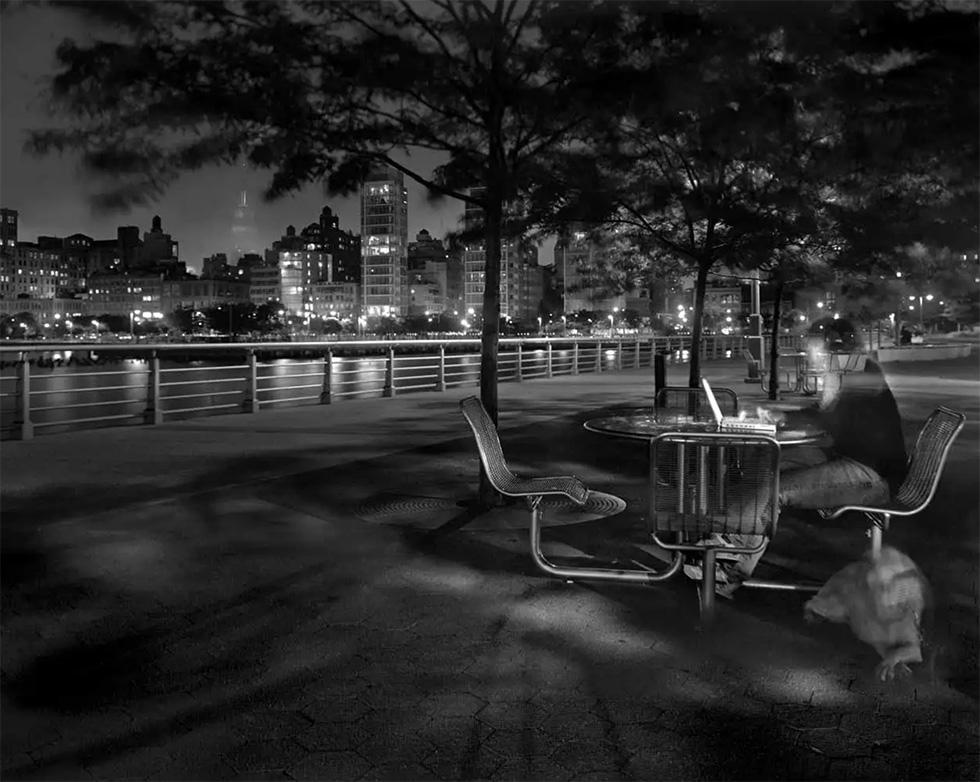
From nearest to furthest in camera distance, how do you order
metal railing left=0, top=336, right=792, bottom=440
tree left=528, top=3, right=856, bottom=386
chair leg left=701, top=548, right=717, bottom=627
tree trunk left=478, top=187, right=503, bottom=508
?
1. chair leg left=701, top=548, right=717, bottom=627
2. tree left=528, top=3, right=856, bottom=386
3. tree trunk left=478, top=187, right=503, bottom=508
4. metal railing left=0, top=336, right=792, bottom=440

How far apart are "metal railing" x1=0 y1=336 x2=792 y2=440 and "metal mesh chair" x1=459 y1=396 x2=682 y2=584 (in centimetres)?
336

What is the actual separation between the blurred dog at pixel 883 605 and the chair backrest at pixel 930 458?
349 mm

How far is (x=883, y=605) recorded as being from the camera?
14.6ft

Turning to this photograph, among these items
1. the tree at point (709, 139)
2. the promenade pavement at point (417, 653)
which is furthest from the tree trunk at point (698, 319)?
the promenade pavement at point (417, 653)

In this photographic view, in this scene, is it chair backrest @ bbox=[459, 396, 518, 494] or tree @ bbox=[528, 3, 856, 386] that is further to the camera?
tree @ bbox=[528, 3, 856, 386]

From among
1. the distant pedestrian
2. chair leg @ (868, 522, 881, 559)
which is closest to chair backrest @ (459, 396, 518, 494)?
the distant pedestrian

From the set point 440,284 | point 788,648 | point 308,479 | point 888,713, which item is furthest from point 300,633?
point 440,284

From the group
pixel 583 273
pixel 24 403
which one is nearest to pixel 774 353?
pixel 583 273

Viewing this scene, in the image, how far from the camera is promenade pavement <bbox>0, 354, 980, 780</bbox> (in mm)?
3225

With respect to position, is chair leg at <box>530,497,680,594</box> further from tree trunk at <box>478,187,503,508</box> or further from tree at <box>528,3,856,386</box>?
tree at <box>528,3,856,386</box>

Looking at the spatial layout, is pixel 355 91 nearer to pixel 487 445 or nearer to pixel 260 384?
pixel 487 445

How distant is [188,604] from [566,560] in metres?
2.27

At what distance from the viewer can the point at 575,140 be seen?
8.57 m

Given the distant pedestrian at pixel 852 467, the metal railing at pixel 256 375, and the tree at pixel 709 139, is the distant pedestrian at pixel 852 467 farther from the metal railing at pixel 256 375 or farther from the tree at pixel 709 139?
the metal railing at pixel 256 375
